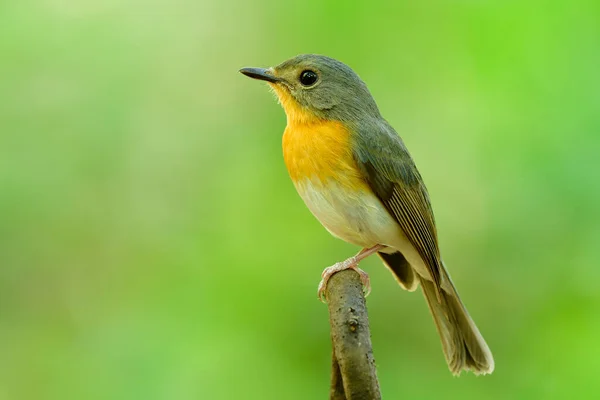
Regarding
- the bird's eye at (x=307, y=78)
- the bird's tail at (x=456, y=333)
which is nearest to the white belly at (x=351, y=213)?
the bird's tail at (x=456, y=333)

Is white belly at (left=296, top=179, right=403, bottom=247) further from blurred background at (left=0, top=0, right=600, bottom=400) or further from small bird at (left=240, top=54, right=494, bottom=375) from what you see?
blurred background at (left=0, top=0, right=600, bottom=400)

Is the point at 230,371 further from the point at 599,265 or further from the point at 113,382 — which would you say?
the point at 599,265

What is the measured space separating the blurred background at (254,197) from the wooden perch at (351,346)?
6.72ft

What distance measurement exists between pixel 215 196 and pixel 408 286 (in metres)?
1.63

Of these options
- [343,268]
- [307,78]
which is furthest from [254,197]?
[343,268]

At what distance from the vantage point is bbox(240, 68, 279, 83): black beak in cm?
400

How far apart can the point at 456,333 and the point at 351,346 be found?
187cm

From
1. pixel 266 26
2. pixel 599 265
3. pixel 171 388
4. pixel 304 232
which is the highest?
pixel 266 26

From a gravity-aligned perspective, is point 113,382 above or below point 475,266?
below

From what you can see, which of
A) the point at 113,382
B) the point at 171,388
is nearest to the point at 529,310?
the point at 171,388

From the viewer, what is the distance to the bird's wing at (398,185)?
3.92 metres

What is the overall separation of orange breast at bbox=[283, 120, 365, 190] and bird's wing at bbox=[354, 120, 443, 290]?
0.06 metres

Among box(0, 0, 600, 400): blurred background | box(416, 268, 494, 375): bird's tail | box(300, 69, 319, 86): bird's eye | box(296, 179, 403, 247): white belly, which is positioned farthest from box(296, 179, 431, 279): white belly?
box(0, 0, 600, 400): blurred background

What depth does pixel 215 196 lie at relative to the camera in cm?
544
